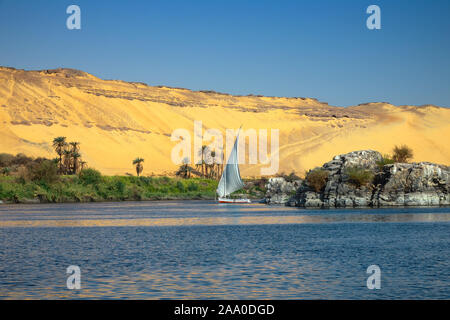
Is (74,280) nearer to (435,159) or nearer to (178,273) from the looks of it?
(178,273)

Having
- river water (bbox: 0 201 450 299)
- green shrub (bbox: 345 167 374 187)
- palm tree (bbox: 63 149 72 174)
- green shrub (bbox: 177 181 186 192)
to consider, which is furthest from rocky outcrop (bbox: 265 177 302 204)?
river water (bbox: 0 201 450 299)

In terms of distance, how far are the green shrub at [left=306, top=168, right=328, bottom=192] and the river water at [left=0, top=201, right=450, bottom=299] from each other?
72.6ft

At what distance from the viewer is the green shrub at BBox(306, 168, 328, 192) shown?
60.7 meters

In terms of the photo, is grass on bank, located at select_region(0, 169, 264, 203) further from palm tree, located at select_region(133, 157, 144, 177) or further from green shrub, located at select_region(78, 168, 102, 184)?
palm tree, located at select_region(133, 157, 144, 177)

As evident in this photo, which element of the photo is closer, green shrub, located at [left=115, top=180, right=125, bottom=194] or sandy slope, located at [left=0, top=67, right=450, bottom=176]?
green shrub, located at [left=115, top=180, right=125, bottom=194]

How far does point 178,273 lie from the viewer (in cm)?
1950

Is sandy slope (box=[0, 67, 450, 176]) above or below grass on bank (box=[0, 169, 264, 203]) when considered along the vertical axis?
above

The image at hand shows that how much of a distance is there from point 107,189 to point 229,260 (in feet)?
211

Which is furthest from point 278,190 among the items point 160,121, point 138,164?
point 160,121

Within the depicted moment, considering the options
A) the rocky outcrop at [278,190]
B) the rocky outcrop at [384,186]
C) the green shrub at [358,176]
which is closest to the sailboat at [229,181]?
the rocky outcrop at [278,190]

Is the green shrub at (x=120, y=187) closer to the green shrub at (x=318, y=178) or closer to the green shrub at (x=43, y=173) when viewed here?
the green shrub at (x=43, y=173)

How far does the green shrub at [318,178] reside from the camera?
6074 cm

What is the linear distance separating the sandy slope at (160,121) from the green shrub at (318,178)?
5203cm

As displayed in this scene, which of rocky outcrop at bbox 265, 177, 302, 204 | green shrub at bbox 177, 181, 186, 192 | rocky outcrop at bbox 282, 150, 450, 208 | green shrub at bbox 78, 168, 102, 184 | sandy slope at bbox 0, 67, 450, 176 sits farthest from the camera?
sandy slope at bbox 0, 67, 450, 176
